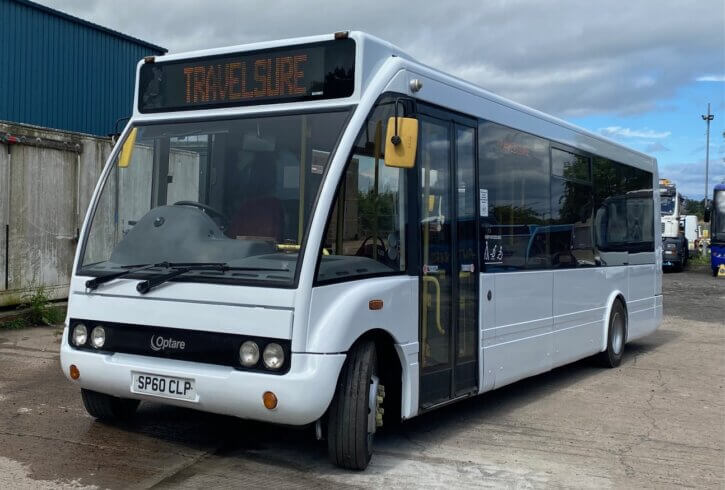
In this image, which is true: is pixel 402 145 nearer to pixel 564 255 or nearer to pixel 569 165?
pixel 564 255

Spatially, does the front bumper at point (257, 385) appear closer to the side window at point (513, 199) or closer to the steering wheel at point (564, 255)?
the side window at point (513, 199)

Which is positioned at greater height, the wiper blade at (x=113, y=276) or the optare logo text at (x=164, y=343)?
the wiper blade at (x=113, y=276)

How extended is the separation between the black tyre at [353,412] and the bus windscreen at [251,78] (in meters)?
1.85

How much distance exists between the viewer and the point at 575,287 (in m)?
8.77

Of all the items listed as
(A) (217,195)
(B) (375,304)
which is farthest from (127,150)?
(B) (375,304)

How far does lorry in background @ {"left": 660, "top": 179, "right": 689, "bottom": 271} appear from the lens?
3147cm

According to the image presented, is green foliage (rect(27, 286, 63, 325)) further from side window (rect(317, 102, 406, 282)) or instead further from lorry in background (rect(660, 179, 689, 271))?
lorry in background (rect(660, 179, 689, 271))

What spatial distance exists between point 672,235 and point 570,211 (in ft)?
85.3

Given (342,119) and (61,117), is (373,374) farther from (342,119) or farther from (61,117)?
(61,117)

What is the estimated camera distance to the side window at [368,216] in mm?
5076

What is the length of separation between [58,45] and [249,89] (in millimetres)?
11053

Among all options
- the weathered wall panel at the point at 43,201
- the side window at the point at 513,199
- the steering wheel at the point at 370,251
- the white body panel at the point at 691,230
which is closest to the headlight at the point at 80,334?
the steering wheel at the point at 370,251

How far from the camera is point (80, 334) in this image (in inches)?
217

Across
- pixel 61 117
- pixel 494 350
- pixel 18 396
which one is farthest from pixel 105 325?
pixel 61 117
